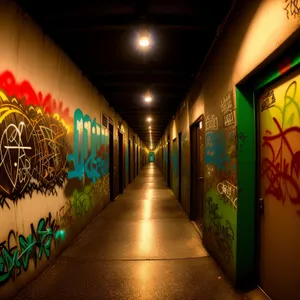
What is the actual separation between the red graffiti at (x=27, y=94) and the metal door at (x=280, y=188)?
2.61 m

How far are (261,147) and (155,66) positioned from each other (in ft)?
8.89

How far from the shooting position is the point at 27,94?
8.02 ft

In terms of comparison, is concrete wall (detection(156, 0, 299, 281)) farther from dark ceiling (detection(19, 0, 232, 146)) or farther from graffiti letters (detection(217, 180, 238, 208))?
dark ceiling (detection(19, 0, 232, 146))

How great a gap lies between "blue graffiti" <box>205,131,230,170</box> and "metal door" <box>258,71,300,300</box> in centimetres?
52

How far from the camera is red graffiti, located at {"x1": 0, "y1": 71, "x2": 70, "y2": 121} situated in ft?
6.91

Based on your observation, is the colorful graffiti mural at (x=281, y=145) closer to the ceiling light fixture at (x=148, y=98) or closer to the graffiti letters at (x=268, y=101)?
the graffiti letters at (x=268, y=101)

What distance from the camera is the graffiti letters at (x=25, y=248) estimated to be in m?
2.07

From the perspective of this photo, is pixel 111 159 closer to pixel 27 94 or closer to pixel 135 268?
pixel 135 268

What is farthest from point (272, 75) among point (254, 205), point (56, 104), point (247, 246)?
point (56, 104)

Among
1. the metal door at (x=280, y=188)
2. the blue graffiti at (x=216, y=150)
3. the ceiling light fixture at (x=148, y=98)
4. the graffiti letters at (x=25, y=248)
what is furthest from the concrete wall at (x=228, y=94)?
the ceiling light fixture at (x=148, y=98)

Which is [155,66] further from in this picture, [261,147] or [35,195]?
[35,195]

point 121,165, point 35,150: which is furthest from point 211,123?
point 121,165

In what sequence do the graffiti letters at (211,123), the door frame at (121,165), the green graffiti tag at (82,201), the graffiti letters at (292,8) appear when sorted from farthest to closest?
the door frame at (121,165) → the green graffiti tag at (82,201) → the graffiti letters at (211,123) → the graffiti letters at (292,8)

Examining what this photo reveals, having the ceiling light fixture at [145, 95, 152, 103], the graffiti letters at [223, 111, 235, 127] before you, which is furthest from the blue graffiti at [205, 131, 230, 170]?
the ceiling light fixture at [145, 95, 152, 103]
